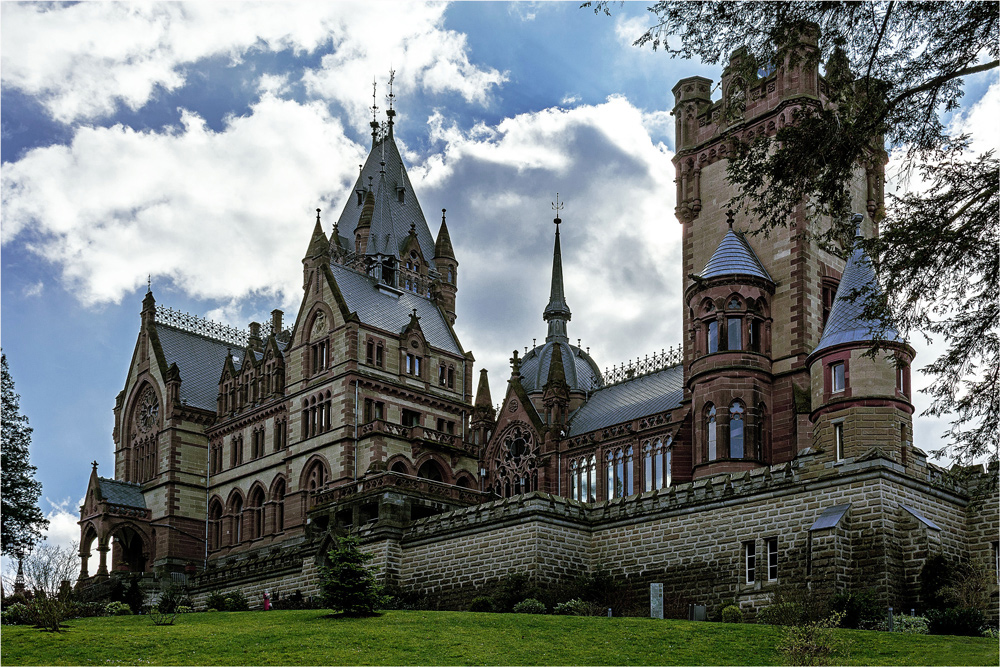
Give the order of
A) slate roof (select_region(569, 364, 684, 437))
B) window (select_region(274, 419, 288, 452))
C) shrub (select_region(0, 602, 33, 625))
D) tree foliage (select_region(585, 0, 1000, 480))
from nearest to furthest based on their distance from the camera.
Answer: tree foliage (select_region(585, 0, 1000, 480)) < shrub (select_region(0, 602, 33, 625)) < slate roof (select_region(569, 364, 684, 437)) < window (select_region(274, 419, 288, 452))

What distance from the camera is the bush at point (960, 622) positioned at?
32156 mm

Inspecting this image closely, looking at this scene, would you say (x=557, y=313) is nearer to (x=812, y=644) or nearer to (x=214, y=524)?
(x=214, y=524)

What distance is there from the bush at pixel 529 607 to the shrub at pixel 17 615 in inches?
563

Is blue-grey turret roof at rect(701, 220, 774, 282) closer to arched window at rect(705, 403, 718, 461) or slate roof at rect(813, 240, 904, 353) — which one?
arched window at rect(705, 403, 718, 461)

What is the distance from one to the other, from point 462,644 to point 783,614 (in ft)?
29.0

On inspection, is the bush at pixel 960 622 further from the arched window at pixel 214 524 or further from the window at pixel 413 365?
the arched window at pixel 214 524

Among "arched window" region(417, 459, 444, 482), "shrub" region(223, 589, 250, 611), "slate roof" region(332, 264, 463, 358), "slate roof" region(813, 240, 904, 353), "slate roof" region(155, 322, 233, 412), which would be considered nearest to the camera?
"slate roof" region(813, 240, 904, 353)

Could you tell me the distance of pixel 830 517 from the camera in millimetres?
37812

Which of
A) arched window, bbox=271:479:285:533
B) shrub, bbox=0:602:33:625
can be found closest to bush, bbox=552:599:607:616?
shrub, bbox=0:602:33:625

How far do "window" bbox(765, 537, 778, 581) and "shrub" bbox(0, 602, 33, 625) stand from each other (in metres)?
21.6

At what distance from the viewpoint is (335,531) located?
172ft

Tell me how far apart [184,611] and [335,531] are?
692 cm

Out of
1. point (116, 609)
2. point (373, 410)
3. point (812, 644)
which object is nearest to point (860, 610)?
point (812, 644)

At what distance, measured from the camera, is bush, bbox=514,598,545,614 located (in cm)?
4000
